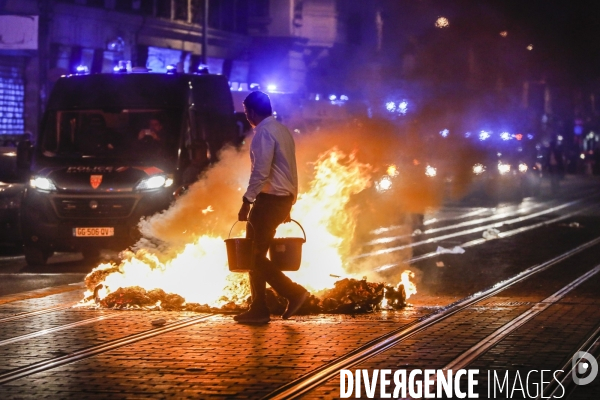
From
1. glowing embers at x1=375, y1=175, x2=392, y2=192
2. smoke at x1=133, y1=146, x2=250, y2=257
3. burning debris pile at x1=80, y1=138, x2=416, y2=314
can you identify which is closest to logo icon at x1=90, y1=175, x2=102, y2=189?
burning debris pile at x1=80, y1=138, x2=416, y2=314

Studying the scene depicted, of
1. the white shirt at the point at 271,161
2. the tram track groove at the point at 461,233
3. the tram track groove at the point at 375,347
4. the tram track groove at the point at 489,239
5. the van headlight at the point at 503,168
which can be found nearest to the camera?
the tram track groove at the point at 375,347

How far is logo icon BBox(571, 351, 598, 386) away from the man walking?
273 cm

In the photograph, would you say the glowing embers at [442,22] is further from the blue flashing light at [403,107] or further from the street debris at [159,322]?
the street debris at [159,322]

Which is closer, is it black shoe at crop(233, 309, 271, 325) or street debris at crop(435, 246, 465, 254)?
black shoe at crop(233, 309, 271, 325)

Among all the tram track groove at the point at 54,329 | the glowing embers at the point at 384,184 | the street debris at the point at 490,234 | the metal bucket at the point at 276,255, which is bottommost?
the tram track groove at the point at 54,329

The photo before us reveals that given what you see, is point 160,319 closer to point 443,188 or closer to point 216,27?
point 443,188

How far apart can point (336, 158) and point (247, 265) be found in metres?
3.11

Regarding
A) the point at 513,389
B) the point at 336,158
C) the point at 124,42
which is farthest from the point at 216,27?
the point at 513,389

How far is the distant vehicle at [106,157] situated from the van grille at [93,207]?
1 centimetres

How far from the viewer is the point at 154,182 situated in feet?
52.3

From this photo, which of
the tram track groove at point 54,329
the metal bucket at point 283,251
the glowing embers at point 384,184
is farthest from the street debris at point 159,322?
the glowing embers at point 384,184

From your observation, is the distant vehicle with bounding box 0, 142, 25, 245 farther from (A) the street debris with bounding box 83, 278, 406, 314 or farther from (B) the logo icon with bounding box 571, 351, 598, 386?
→ (B) the logo icon with bounding box 571, 351, 598, 386

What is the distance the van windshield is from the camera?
1628cm

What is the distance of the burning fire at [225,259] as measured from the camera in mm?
11375
